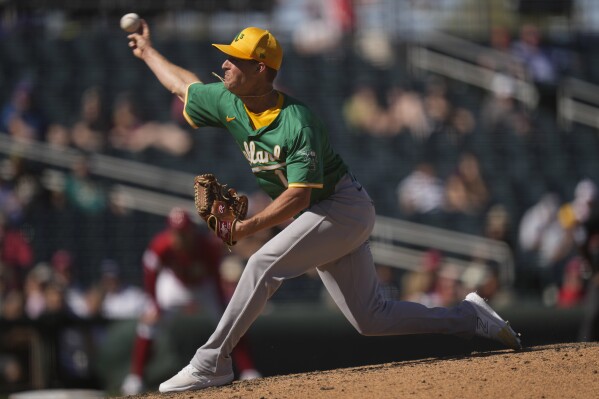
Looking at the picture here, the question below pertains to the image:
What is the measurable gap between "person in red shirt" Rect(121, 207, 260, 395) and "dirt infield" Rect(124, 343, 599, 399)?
359 centimetres

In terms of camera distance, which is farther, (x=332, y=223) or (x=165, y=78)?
(x=165, y=78)

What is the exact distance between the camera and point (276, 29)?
1527cm

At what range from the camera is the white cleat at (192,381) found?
5.50 metres

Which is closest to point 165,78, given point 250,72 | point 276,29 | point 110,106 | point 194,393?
point 250,72

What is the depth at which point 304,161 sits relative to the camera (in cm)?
518

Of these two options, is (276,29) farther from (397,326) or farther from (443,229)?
(397,326)

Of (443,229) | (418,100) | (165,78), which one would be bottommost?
(443,229)

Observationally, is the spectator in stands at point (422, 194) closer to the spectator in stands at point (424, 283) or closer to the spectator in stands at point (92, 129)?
the spectator in stands at point (424, 283)

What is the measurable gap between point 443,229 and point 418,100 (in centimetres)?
203

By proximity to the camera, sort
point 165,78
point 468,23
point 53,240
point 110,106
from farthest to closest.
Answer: point 468,23, point 110,106, point 53,240, point 165,78

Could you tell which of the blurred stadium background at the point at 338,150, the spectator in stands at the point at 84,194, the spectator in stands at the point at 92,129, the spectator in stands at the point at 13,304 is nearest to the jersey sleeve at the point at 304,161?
the blurred stadium background at the point at 338,150

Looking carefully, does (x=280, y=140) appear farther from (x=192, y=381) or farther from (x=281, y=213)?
(x=192, y=381)

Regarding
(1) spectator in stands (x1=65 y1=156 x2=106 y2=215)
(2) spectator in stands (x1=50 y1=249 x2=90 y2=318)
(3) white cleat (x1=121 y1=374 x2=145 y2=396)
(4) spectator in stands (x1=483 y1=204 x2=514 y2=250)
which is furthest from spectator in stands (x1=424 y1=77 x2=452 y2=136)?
(3) white cleat (x1=121 y1=374 x2=145 y2=396)

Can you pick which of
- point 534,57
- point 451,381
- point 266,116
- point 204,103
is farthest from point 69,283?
point 534,57
